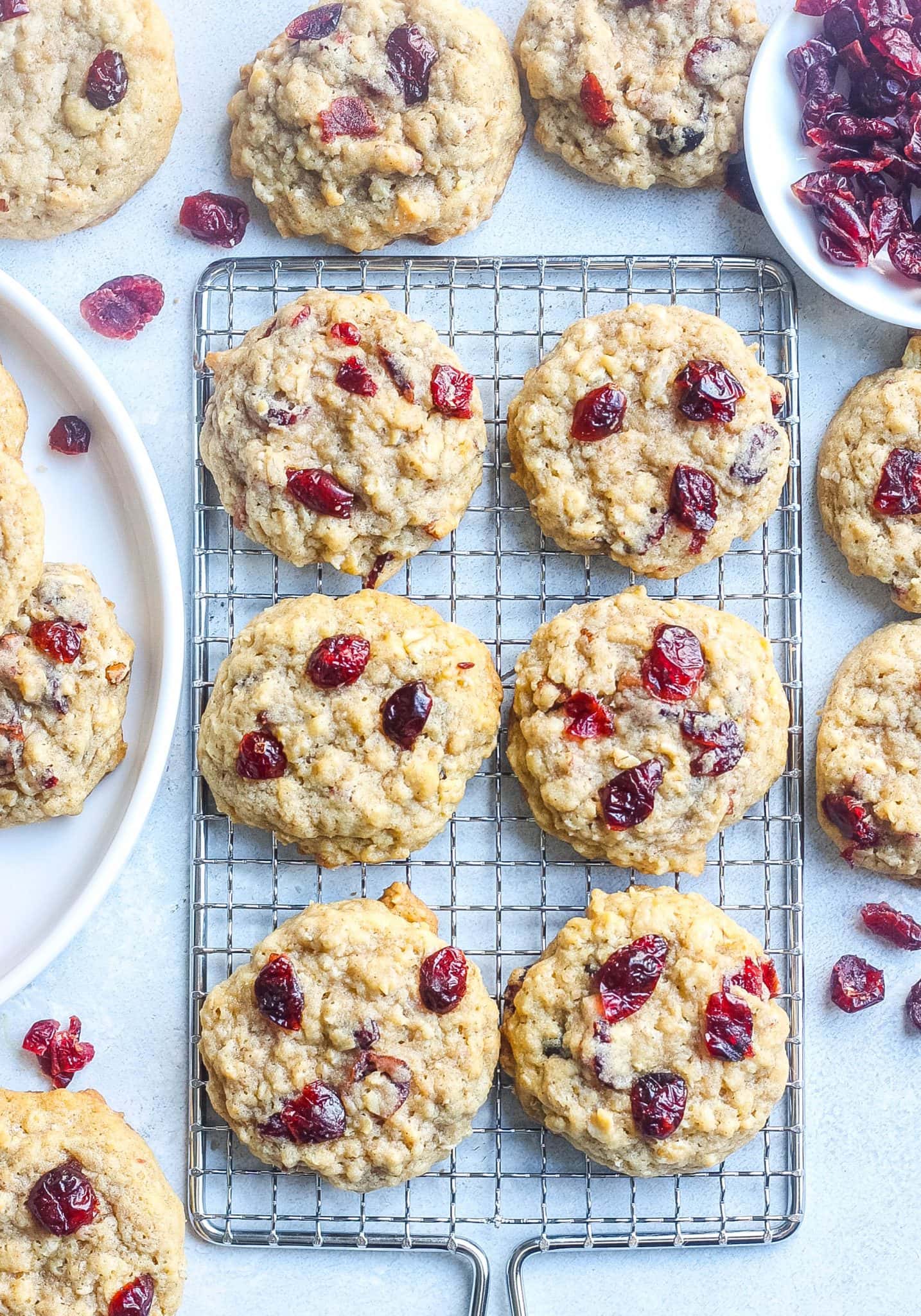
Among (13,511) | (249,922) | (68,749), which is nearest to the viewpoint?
(13,511)

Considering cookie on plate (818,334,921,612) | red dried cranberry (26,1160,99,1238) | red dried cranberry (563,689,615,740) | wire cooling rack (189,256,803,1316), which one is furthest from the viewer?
wire cooling rack (189,256,803,1316)

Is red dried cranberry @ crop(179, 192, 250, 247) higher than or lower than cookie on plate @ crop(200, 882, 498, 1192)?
higher

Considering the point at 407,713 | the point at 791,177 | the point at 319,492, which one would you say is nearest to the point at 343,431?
the point at 319,492

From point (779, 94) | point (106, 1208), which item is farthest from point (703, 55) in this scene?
point (106, 1208)

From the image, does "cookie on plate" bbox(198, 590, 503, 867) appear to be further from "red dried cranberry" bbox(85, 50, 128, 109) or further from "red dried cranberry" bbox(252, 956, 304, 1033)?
"red dried cranberry" bbox(85, 50, 128, 109)

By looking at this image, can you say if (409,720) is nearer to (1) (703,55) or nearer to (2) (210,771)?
(2) (210,771)

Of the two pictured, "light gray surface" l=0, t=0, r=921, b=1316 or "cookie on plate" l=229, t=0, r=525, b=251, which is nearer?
"cookie on plate" l=229, t=0, r=525, b=251

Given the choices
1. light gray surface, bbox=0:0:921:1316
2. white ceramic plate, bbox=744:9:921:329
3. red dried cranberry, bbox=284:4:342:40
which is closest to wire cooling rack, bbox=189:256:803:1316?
light gray surface, bbox=0:0:921:1316
